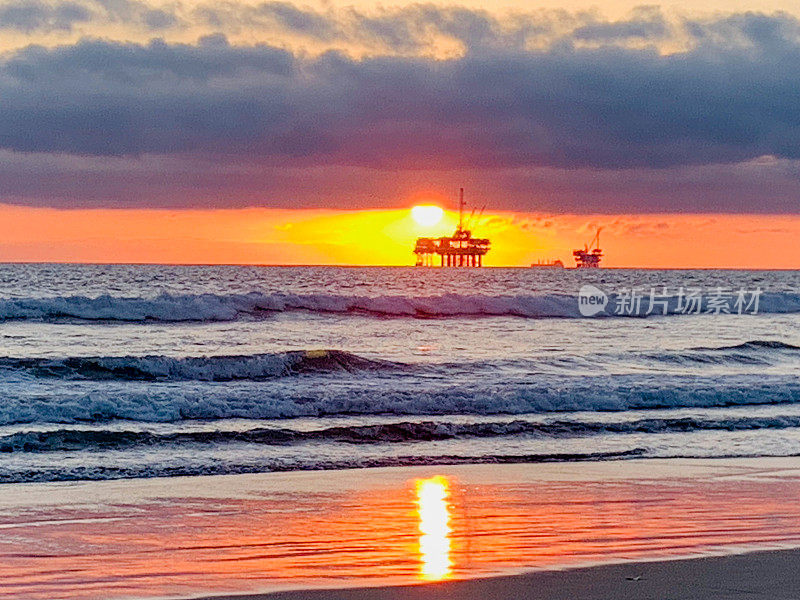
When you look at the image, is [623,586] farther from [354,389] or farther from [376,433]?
[354,389]

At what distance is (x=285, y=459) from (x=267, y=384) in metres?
9.99

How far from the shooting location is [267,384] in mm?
25219

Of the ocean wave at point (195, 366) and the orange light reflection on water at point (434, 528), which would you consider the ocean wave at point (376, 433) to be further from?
the ocean wave at point (195, 366)

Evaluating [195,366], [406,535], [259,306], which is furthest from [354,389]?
[259,306]

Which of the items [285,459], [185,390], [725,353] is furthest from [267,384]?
[725,353]

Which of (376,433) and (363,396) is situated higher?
(363,396)

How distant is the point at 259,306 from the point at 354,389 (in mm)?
26834

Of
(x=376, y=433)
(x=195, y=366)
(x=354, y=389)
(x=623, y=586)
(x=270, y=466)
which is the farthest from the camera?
(x=195, y=366)

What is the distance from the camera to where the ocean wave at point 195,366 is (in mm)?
25703

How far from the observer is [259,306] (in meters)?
49.7

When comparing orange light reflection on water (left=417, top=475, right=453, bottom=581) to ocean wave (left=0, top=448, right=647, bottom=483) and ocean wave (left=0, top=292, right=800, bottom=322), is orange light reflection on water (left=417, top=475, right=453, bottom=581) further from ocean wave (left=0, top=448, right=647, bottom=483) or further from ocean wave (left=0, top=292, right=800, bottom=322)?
ocean wave (left=0, top=292, right=800, bottom=322)

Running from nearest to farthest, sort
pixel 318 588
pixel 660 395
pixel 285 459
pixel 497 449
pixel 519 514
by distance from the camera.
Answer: pixel 318 588
pixel 519 514
pixel 285 459
pixel 497 449
pixel 660 395

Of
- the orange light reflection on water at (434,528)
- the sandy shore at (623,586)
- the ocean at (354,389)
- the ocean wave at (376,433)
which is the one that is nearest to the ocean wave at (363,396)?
the ocean at (354,389)

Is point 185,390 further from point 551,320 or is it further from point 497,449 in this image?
point 551,320
